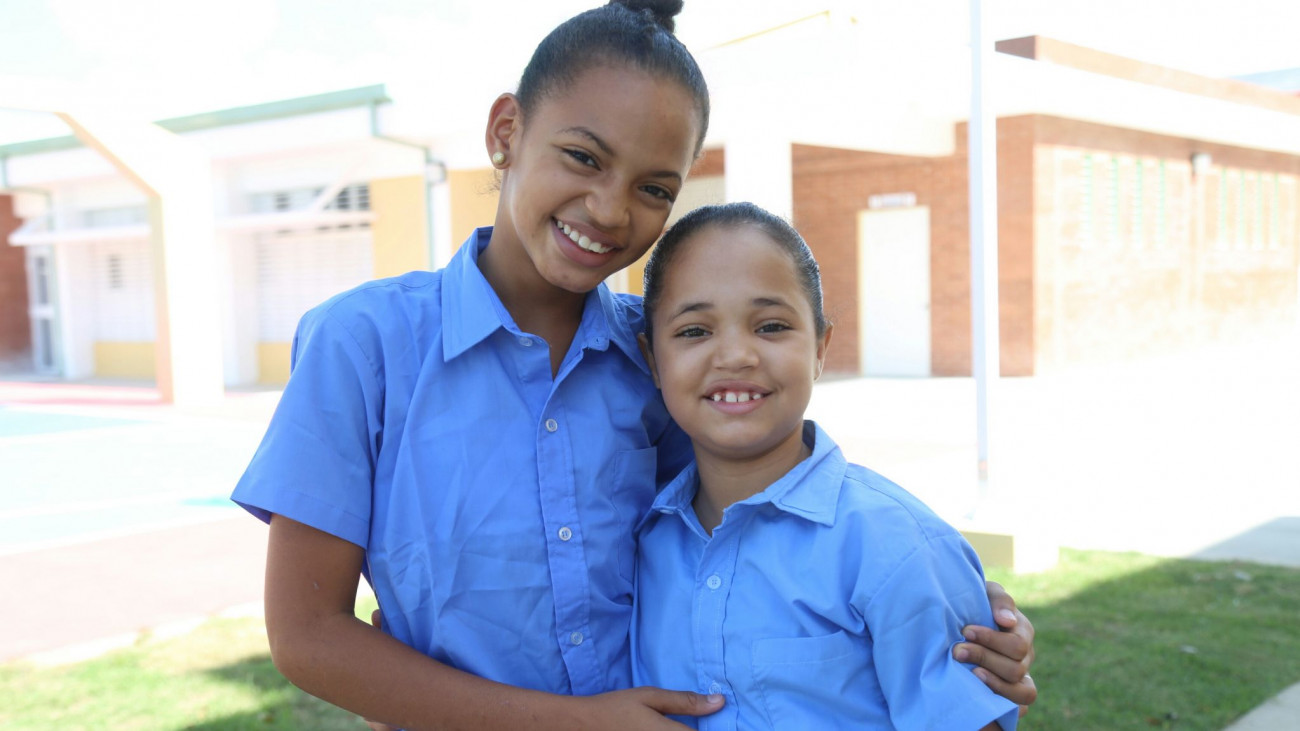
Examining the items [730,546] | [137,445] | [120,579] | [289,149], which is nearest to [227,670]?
[120,579]

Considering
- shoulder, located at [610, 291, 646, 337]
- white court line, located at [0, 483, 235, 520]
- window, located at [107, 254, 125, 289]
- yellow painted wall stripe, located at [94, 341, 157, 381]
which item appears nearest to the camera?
shoulder, located at [610, 291, 646, 337]

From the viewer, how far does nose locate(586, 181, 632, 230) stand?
1.64 m

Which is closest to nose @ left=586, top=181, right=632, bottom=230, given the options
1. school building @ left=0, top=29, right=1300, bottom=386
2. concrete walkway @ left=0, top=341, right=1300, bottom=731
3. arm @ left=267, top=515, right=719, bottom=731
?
arm @ left=267, top=515, right=719, bottom=731

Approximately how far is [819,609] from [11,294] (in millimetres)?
27607

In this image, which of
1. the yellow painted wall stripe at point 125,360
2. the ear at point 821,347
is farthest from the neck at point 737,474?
the yellow painted wall stripe at point 125,360

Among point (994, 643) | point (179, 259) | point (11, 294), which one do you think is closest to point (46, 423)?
point (179, 259)

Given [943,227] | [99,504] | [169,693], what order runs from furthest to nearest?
[943,227]
[99,504]
[169,693]

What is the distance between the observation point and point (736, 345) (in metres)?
1.77

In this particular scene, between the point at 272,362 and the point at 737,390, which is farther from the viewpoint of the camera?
the point at 272,362

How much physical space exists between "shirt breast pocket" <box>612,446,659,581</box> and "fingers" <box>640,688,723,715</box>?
0.20m

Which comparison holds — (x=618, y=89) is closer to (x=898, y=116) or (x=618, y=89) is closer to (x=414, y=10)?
(x=898, y=116)

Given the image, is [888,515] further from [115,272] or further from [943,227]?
[115,272]

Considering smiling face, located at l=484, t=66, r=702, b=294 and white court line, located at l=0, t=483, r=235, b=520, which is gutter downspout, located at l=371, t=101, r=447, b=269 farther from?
smiling face, located at l=484, t=66, r=702, b=294

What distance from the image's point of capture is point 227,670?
4.53 metres
